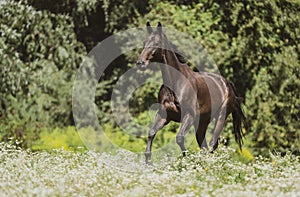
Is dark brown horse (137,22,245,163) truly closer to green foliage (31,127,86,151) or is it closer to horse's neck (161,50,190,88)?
horse's neck (161,50,190,88)

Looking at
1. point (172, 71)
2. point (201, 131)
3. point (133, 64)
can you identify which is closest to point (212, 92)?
point (201, 131)

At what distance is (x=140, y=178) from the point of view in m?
7.39

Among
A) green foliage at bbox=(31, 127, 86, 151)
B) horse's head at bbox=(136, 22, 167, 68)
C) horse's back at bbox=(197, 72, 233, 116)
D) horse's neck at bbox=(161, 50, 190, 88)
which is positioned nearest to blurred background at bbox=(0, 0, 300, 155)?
green foliage at bbox=(31, 127, 86, 151)

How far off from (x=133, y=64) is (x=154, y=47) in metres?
9.32

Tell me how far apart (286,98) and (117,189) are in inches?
396

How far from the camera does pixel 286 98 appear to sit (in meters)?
16.5

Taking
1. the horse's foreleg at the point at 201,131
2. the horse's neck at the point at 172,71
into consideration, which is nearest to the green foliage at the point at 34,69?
the horse's foreleg at the point at 201,131

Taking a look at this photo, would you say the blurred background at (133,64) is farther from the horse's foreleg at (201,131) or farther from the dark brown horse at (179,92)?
the dark brown horse at (179,92)

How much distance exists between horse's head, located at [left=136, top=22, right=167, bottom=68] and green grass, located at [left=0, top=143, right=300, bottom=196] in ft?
4.43

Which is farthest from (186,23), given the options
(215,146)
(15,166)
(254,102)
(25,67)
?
(15,166)

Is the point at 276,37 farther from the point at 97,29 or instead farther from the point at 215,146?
the point at 215,146

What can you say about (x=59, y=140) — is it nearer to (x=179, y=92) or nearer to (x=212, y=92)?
(x=212, y=92)

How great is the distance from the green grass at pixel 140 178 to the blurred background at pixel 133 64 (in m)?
7.05

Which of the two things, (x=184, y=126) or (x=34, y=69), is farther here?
(x=34, y=69)
